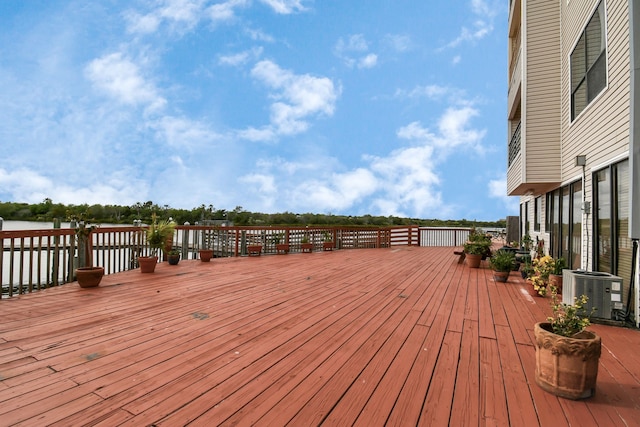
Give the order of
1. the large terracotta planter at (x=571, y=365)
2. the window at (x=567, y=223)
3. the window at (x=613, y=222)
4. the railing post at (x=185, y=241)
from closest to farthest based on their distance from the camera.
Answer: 1. the large terracotta planter at (x=571, y=365)
2. the window at (x=613, y=222)
3. the window at (x=567, y=223)
4. the railing post at (x=185, y=241)

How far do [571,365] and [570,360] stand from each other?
0.09ft

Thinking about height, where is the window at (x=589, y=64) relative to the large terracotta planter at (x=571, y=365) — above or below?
above

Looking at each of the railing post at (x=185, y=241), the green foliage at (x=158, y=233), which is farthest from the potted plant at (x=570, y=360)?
the railing post at (x=185, y=241)

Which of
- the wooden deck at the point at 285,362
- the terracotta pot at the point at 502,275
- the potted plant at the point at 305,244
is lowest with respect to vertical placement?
the wooden deck at the point at 285,362

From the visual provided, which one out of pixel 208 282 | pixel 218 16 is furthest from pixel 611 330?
pixel 218 16

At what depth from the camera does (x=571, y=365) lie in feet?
5.93

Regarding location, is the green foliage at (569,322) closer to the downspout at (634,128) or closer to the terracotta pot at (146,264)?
the downspout at (634,128)

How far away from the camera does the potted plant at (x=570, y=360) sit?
5.90 feet

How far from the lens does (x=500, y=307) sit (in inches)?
153

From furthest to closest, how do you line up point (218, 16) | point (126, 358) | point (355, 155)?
point (355, 155) → point (218, 16) → point (126, 358)

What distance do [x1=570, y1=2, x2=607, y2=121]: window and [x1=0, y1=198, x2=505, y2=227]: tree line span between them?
9.63 metres

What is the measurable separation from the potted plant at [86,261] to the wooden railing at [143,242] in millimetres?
105

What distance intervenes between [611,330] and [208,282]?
5059 mm

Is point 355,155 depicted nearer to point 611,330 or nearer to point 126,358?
point 611,330
